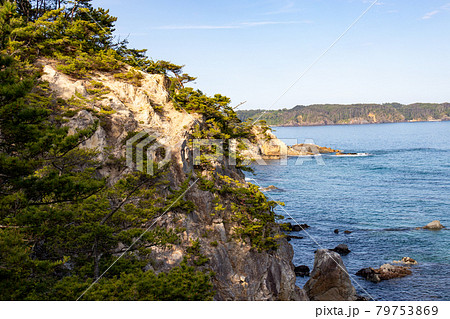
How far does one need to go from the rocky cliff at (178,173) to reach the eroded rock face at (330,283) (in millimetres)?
3464

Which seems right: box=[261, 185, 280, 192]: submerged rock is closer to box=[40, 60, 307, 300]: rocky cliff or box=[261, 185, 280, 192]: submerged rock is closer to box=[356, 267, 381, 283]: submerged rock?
box=[356, 267, 381, 283]: submerged rock

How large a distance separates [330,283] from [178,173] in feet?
51.5

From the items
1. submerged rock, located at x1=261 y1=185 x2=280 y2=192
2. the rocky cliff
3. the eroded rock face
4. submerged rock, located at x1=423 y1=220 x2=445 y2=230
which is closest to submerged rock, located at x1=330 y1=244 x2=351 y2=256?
the eroded rock face

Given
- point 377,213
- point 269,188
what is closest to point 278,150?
point 269,188

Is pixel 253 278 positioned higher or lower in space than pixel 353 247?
higher

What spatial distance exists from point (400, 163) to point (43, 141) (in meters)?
98.9

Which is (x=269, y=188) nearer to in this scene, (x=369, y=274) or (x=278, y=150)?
(x=369, y=274)

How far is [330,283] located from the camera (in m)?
28.3

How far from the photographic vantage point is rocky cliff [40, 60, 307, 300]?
20844mm

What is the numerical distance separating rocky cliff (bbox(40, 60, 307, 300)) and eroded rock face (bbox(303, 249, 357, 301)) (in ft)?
11.4

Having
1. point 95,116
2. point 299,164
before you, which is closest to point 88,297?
point 95,116
